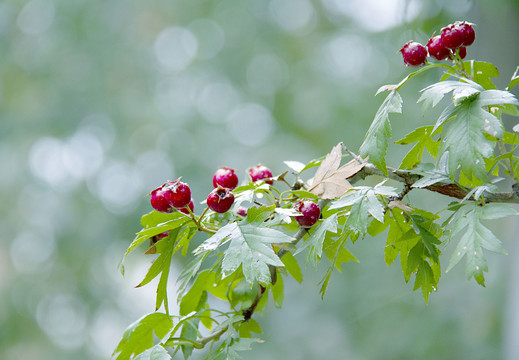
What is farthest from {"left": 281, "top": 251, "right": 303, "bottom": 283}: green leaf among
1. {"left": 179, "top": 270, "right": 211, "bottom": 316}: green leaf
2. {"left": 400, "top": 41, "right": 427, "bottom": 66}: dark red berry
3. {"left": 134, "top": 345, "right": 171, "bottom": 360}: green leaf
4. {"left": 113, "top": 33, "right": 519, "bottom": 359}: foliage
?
{"left": 400, "top": 41, "right": 427, "bottom": 66}: dark red berry

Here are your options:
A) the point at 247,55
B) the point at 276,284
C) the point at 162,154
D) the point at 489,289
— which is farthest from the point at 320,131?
the point at 276,284

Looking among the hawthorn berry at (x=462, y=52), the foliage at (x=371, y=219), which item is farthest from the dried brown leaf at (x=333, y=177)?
the hawthorn berry at (x=462, y=52)

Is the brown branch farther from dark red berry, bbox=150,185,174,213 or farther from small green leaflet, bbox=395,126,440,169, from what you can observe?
dark red berry, bbox=150,185,174,213

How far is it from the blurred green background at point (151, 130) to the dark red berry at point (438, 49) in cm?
302

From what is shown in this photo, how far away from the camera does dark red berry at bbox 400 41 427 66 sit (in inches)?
29.2

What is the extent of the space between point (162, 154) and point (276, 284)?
152 inches

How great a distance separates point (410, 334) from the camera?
334cm

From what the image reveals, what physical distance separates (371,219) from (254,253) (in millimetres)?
182

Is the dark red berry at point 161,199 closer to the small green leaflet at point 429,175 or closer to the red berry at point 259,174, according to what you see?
the red berry at point 259,174

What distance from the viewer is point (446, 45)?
2.34 ft

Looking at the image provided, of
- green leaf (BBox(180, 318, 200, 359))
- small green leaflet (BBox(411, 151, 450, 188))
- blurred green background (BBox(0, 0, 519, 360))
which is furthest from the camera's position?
blurred green background (BBox(0, 0, 519, 360))

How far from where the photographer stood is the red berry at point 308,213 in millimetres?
688

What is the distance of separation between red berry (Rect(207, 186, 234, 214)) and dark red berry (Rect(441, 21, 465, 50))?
0.34 meters

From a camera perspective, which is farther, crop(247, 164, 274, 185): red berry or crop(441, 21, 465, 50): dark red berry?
crop(247, 164, 274, 185): red berry
